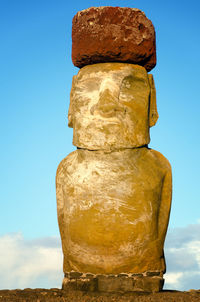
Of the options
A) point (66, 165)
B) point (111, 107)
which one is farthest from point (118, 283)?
point (111, 107)

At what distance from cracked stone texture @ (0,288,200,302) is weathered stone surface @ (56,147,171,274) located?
0.30 metres

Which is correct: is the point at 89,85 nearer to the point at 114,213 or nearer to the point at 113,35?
the point at 113,35

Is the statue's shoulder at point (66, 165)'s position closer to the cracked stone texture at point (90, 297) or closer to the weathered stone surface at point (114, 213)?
the weathered stone surface at point (114, 213)

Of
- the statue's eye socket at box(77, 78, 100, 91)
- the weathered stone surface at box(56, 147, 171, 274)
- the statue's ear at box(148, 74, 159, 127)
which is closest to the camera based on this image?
the weathered stone surface at box(56, 147, 171, 274)

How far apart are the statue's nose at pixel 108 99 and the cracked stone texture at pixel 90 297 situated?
2.19 metres

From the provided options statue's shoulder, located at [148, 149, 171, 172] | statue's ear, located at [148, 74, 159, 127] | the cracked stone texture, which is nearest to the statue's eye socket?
statue's ear, located at [148, 74, 159, 127]

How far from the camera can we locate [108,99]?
6.67 m

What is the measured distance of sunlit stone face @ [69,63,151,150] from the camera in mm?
6609

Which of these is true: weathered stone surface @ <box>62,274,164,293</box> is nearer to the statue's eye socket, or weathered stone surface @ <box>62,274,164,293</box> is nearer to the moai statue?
the moai statue

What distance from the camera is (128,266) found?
655 cm

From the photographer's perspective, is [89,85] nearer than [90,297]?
No

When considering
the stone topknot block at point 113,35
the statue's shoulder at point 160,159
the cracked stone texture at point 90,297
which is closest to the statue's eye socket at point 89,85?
the stone topknot block at point 113,35

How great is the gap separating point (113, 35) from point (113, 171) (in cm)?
173

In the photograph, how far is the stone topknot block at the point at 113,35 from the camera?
22.4 feet
